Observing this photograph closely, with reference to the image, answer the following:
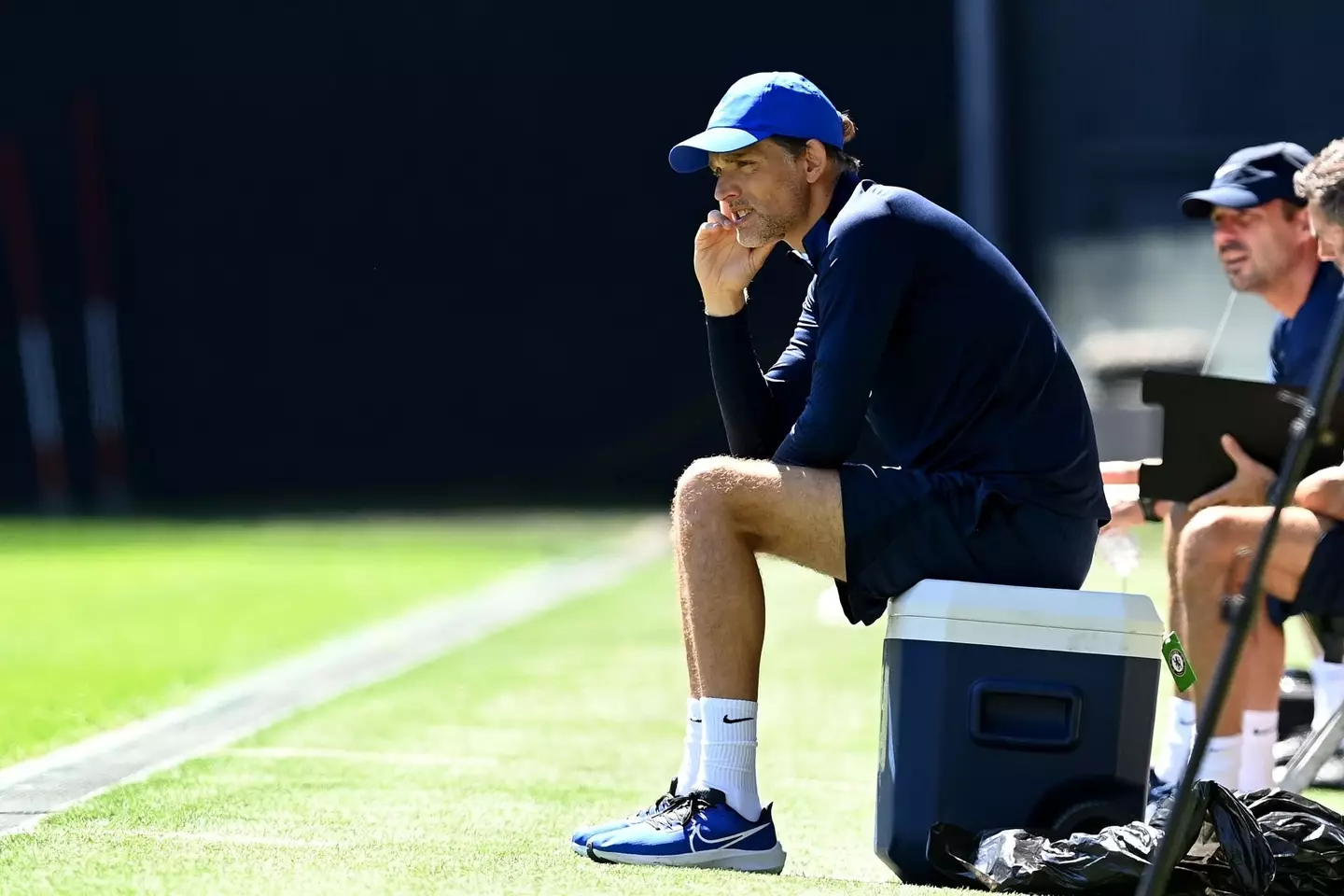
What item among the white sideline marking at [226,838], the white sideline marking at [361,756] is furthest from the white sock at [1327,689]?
the white sideline marking at [226,838]

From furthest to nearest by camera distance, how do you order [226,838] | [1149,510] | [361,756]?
[361,756] → [1149,510] → [226,838]

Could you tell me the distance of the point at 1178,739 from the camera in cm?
441

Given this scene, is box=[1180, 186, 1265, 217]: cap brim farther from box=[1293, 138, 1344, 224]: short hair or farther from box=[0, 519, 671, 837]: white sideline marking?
Result: box=[0, 519, 671, 837]: white sideline marking

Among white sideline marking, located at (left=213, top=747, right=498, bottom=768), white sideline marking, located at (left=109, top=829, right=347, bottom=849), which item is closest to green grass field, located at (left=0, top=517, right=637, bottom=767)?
white sideline marking, located at (left=213, top=747, right=498, bottom=768)

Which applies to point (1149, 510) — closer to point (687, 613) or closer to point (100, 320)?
point (687, 613)

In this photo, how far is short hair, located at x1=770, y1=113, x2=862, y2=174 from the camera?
3904mm

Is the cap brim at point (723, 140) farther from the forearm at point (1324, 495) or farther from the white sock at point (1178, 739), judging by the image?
the white sock at point (1178, 739)

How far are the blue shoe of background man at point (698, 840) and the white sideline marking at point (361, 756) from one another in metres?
1.36

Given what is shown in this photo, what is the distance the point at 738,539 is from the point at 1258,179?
1.82 meters

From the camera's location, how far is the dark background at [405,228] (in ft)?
43.9

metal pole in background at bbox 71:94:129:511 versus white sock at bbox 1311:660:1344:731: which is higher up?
white sock at bbox 1311:660:1344:731

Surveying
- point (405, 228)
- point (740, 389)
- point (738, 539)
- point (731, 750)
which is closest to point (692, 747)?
point (731, 750)

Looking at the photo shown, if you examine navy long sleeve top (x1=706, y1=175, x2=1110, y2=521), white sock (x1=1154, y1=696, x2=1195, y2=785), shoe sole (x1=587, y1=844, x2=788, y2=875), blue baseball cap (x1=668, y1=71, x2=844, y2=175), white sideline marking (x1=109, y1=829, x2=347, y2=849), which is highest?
blue baseball cap (x1=668, y1=71, x2=844, y2=175)

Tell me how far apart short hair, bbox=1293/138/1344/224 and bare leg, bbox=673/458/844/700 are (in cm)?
110
